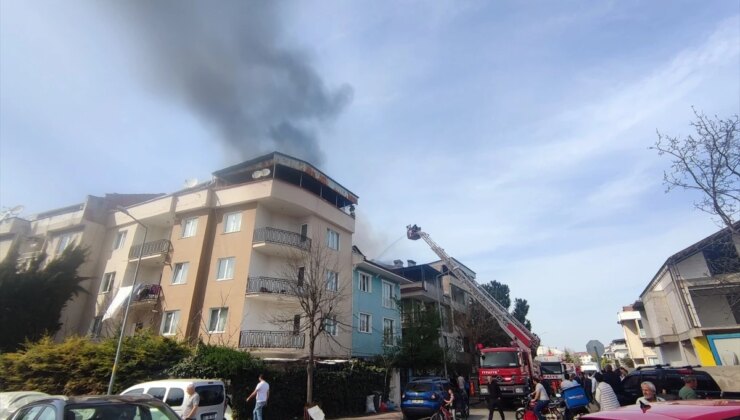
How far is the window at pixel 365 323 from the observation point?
28469 mm

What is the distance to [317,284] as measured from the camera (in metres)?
22.2

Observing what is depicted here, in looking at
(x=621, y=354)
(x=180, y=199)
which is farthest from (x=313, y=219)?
(x=621, y=354)

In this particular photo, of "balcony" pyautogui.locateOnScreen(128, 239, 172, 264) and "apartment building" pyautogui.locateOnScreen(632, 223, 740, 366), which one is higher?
"balcony" pyautogui.locateOnScreen(128, 239, 172, 264)

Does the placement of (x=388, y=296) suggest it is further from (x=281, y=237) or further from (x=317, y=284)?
(x=281, y=237)

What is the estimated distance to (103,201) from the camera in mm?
32281

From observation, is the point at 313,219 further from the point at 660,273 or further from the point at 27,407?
the point at 660,273

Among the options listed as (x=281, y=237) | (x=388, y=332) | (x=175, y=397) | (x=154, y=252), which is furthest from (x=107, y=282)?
(x=388, y=332)

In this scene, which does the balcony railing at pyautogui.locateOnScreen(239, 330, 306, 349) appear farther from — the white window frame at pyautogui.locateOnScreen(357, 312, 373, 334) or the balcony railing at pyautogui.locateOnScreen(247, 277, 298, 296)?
the white window frame at pyautogui.locateOnScreen(357, 312, 373, 334)

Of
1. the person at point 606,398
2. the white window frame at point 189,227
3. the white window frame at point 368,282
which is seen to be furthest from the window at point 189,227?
the person at point 606,398

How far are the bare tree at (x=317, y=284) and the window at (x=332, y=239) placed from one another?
21.5 inches

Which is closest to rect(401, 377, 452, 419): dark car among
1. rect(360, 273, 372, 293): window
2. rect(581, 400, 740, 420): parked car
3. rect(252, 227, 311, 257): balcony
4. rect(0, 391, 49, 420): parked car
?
rect(252, 227, 311, 257): balcony

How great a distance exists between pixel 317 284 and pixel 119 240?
1879 cm

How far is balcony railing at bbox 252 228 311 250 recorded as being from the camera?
24.0 metres

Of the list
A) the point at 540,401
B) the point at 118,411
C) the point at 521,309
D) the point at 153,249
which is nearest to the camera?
the point at 118,411
